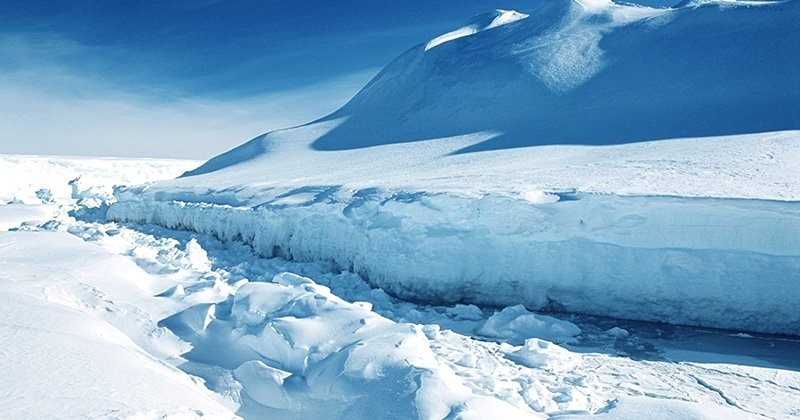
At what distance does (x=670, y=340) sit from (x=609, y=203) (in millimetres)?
1320

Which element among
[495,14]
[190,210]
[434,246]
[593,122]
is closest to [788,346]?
[434,246]

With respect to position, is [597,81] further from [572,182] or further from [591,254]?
[591,254]

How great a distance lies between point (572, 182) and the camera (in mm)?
5828

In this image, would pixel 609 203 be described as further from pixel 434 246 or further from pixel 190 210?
pixel 190 210

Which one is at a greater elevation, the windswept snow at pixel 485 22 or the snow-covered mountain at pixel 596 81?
the windswept snow at pixel 485 22

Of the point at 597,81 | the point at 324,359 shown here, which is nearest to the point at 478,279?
the point at 324,359

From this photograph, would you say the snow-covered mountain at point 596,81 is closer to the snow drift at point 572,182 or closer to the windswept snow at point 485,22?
the snow drift at point 572,182

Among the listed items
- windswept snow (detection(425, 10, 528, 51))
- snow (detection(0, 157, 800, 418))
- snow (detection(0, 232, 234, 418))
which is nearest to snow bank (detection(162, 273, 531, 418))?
snow (detection(0, 157, 800, 418))

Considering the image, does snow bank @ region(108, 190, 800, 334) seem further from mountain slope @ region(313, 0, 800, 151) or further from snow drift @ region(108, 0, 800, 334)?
mountain slope @ region(313, 0, 800, 151)

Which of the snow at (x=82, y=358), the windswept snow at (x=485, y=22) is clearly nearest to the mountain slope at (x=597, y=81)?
the windswept snow at (x=485, y=22)

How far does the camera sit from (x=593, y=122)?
9.70 metres

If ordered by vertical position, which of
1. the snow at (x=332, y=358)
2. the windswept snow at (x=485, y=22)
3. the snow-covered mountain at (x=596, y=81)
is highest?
the windswept snow at (x=485, y=22)

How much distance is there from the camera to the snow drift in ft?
15.4

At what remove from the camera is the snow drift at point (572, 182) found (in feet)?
15.4
